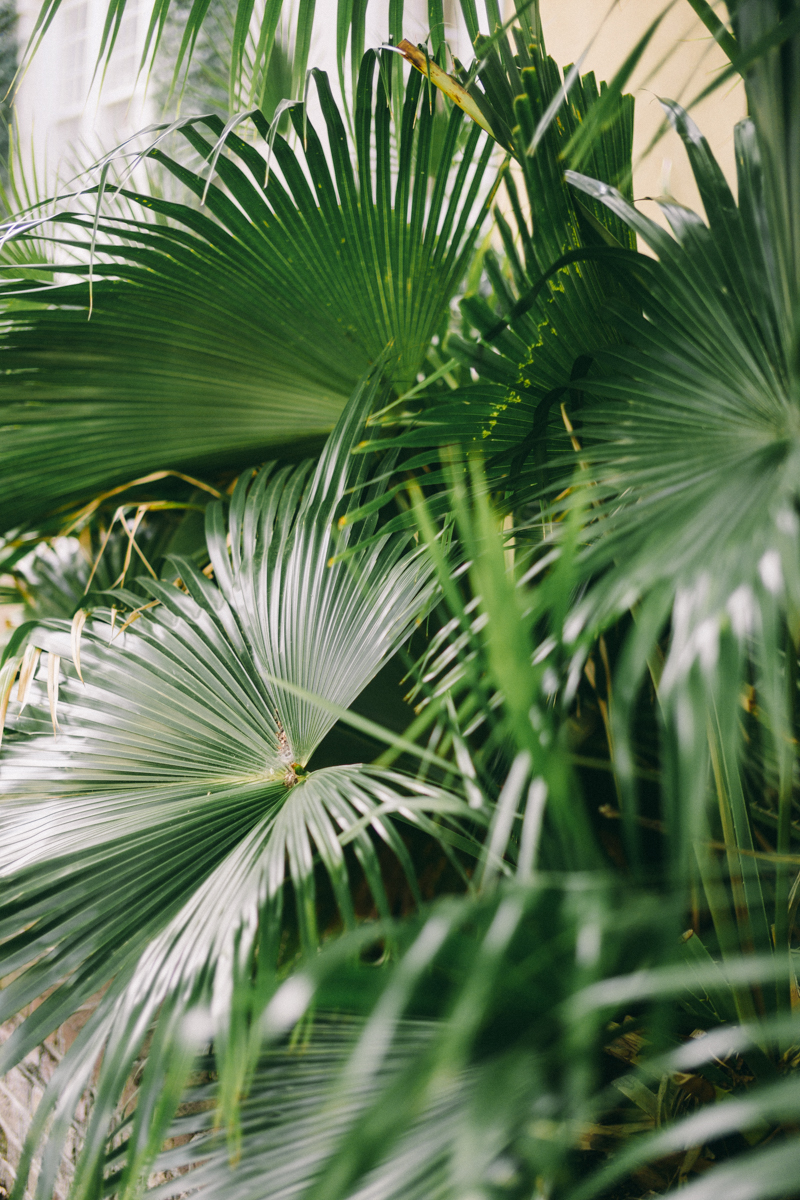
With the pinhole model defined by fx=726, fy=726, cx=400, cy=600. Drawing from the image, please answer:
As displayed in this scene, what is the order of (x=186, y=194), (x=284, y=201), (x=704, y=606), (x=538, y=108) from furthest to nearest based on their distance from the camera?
(x=186, y=194)
(x=284, y=201)
(x=538, y=108)
(x=704, y=606)

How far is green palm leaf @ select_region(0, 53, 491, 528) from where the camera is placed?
79 centimetres

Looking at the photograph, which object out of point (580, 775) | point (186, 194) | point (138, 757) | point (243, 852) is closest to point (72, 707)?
point (138, 757)

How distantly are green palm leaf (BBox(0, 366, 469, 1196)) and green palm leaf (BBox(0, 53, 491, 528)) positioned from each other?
129mm

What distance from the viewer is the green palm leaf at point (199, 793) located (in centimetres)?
47

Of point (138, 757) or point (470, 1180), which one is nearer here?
point (470, 1180)

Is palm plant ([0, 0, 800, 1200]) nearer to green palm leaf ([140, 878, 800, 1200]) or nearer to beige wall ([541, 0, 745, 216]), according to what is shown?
green palm leaf ([140, 878, 800, 1200])

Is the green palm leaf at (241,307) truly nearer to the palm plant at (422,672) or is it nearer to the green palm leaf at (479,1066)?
the palm plant at (422,672)

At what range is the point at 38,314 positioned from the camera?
0.84 m

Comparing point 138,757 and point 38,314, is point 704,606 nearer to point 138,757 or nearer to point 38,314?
point 138,757

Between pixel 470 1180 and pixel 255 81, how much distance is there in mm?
841

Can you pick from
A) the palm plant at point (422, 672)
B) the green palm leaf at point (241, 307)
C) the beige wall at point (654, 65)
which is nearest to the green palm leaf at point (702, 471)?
the palm plant at point (422, 672)

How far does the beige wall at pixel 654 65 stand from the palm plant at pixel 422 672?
24.7 inches

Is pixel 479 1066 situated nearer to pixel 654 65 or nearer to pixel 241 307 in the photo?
pixel 241 307

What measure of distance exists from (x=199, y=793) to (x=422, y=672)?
0.23 metres
